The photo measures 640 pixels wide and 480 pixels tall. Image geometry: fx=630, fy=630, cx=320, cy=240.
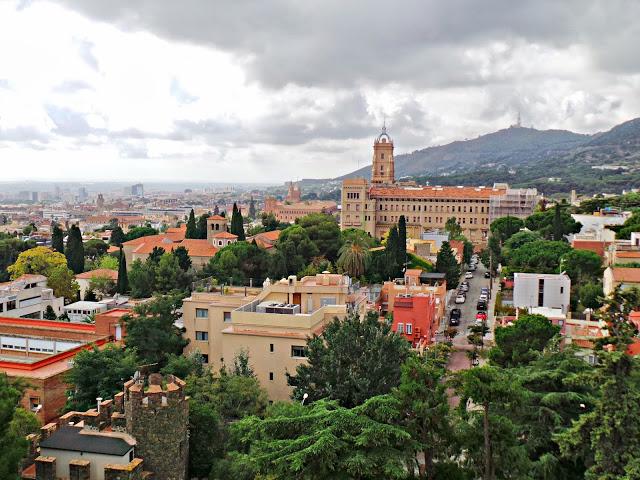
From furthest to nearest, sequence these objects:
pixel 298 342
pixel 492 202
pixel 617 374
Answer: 1. pixel 492 202
2. pixel 298 342
3. pixel 617 374

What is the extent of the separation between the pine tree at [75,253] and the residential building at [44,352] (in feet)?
84.0

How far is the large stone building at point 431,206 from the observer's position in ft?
302

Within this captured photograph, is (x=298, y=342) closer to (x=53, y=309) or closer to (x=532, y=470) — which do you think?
(x=532, y=470)

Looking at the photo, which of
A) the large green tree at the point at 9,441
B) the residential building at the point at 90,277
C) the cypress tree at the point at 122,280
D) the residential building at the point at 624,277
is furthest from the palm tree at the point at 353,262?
the large green tree at the point at 9,441

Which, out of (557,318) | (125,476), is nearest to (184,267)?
(557,318)

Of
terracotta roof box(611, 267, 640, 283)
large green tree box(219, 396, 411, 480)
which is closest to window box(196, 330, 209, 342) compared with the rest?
large green tree box(219, 396, 411, 480)

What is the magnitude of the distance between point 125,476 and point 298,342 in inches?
460

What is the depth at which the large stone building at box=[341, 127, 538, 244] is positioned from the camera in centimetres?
9200

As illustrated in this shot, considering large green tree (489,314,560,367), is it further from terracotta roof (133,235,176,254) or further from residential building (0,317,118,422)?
terracotta roof (133,235,176,254)

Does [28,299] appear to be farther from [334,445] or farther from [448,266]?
[334,445]

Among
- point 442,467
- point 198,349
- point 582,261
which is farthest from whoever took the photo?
point 582,261

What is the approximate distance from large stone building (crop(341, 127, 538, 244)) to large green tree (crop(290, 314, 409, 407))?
233 ft

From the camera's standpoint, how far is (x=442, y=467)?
15062mm

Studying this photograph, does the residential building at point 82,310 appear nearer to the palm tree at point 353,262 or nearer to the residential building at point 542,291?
the palm tree at point 353,262
